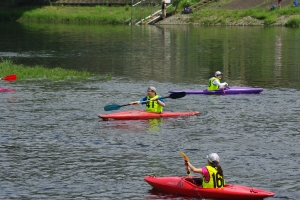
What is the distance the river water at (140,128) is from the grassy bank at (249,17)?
24.8m

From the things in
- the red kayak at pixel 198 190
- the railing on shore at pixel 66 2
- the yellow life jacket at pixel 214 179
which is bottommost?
the red kayak at pixel 198 190

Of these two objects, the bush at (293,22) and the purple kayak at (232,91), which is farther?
the bush at (293,22)

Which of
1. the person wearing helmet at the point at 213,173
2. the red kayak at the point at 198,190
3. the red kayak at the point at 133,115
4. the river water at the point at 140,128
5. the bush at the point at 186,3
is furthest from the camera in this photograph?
the bush at the point at 186,3

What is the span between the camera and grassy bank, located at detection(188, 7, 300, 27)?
84.8m

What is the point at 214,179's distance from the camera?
2117cm

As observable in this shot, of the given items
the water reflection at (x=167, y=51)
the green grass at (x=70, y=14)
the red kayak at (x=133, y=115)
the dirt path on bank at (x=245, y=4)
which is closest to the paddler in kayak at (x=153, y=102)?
the red kayak at (x=133, y=115)

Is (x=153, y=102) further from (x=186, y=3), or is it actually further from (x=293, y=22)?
(x=186, y=3)

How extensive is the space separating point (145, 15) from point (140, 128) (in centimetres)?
6607

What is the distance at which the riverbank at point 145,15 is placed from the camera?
3383 inches

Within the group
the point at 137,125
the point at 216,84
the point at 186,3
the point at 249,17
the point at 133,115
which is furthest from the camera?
the point at 186,3

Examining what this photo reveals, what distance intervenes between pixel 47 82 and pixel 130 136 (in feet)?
48.8

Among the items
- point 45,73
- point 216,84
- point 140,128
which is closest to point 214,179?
point 140,128

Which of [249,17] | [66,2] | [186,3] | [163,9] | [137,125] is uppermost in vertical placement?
[66,2]

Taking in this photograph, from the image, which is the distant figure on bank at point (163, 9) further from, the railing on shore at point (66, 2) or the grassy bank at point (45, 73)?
the grassy bank at point (45, 73)
